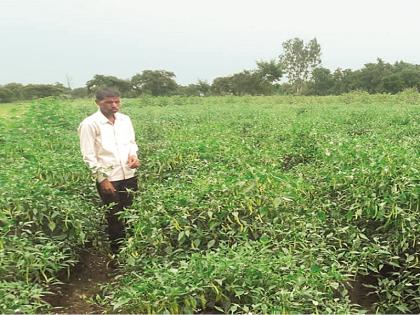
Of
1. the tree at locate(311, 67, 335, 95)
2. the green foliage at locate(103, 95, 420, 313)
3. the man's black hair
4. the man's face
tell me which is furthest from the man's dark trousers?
the tree at locate(311, 67, 335, 95)

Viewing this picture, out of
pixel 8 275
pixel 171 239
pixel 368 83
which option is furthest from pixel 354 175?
pixel 368 83

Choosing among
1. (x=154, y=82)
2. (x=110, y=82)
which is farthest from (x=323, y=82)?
(x=110, y=82)

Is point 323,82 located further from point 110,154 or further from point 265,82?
point 110,154

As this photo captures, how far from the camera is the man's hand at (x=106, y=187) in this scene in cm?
421

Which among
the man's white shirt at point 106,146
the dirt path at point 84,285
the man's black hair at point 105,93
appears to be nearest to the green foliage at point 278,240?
the dirt path at point 84,285

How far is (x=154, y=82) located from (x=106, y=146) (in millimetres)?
36972

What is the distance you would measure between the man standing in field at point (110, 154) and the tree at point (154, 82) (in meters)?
36.2

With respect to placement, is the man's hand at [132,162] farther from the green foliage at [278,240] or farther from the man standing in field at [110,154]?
the green foliage at [278,240]

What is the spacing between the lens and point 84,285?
388 cm

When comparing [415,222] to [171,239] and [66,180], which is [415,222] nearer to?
[171,239]

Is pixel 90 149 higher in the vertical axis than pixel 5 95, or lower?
lower

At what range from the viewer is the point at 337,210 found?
3.96 m

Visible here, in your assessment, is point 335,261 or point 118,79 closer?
point 335,261

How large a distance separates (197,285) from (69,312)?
1216 mm
